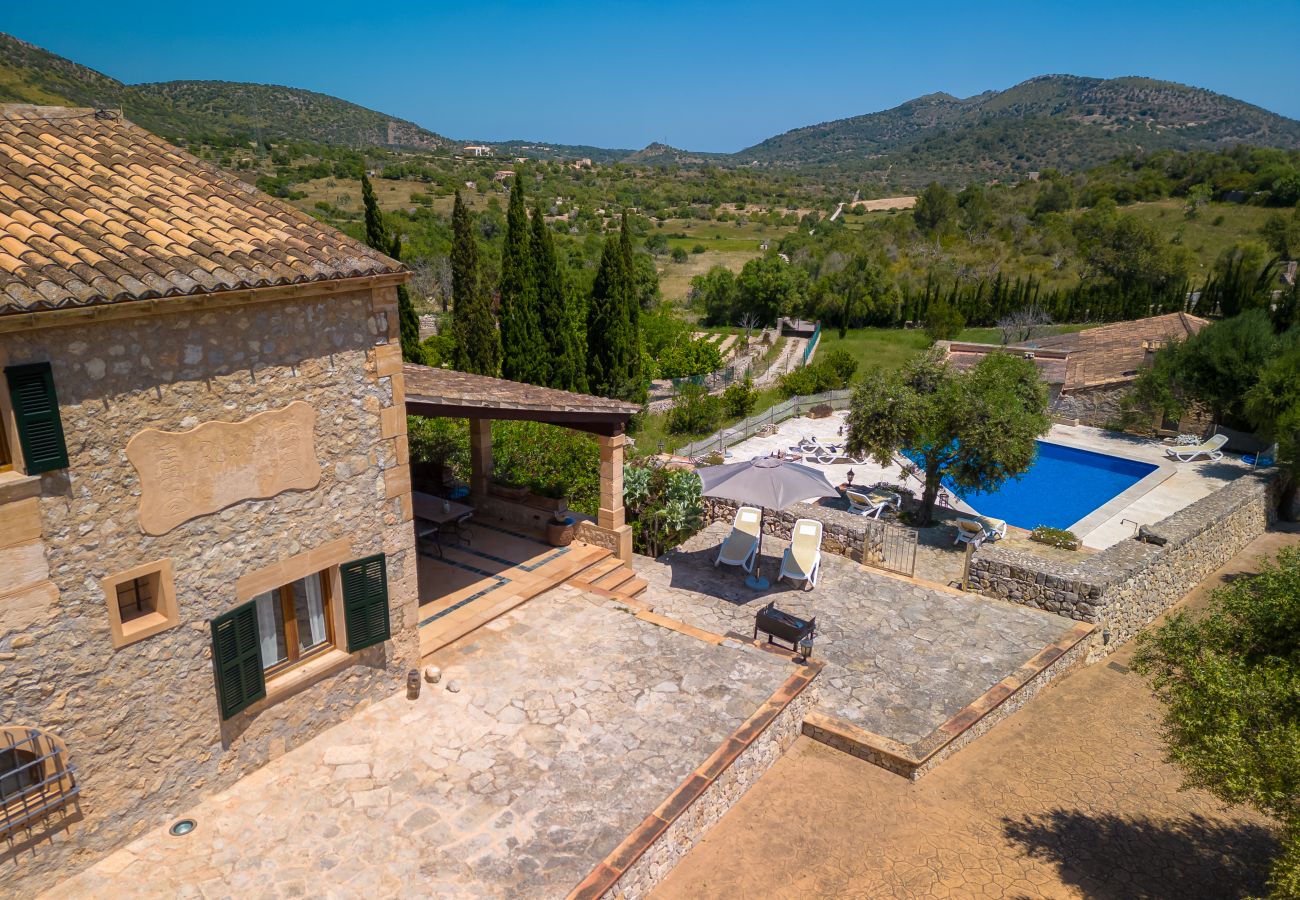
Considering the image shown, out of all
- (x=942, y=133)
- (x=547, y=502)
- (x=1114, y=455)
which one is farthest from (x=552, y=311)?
(x=942, y=133)

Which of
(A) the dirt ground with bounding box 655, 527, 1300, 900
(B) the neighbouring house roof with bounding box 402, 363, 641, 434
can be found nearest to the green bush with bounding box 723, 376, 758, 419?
(B) the neighbouring house roof with bounding box 402, 363, 641, 434

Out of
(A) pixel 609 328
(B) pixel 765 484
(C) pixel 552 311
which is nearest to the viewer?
(B) pixel 765 484

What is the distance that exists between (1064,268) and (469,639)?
6174 cm

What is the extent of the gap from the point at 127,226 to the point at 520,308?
18.9 meters

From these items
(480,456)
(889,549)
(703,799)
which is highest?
(480,456)

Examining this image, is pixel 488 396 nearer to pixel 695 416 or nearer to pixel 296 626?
pixel 296 626

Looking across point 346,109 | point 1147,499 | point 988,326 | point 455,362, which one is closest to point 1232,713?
point 1147,499

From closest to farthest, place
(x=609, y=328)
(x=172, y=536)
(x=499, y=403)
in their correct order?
(x=172, y=536), (x=499, y=403), (x=609, y=328)

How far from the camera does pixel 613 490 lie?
14.1m

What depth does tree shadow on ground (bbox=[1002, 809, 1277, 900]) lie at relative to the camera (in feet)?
29.2

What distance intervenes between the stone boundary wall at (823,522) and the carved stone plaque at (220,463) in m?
9.49

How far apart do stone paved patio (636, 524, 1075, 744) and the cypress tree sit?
1276 centimetres

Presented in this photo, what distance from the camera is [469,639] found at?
1120cm

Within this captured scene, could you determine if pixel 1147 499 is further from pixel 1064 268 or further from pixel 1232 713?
pixel 1064 268
